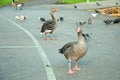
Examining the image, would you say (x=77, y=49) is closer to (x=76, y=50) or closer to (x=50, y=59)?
(x=76, y=50)

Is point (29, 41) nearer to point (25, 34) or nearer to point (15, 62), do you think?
point (25, 34)

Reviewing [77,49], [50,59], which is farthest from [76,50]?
[50,59]

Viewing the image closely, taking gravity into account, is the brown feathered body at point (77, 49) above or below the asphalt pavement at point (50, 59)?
above

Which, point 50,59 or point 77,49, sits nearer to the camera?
point 77,49

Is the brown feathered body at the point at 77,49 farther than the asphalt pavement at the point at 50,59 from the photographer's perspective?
Yes

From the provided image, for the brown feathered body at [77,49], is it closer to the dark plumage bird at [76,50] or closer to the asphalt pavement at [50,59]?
the dark plumage bird at [76,50]

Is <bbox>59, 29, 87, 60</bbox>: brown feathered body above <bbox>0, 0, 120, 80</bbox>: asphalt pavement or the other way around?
above

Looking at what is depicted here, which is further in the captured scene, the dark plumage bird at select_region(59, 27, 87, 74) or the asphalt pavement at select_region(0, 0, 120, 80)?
the dark plumage bird at select_region(59, 27, 87, 74)

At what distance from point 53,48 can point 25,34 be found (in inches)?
208

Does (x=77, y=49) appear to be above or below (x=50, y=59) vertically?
above

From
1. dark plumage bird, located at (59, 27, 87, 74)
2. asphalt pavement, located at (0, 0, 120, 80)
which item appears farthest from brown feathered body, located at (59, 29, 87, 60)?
asphalt pavement, located at (0, 0, 120, 80)

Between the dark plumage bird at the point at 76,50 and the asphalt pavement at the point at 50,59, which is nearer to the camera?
the asphalt pavement at the point at 50,59

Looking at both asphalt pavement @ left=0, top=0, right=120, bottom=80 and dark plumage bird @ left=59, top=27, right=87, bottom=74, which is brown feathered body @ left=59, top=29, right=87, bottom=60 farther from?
asphalt pavement @ left=0, top=0, right=120, bottom=80

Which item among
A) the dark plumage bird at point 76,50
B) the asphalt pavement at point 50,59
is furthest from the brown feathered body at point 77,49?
the asphalt pavement at point 50,59
